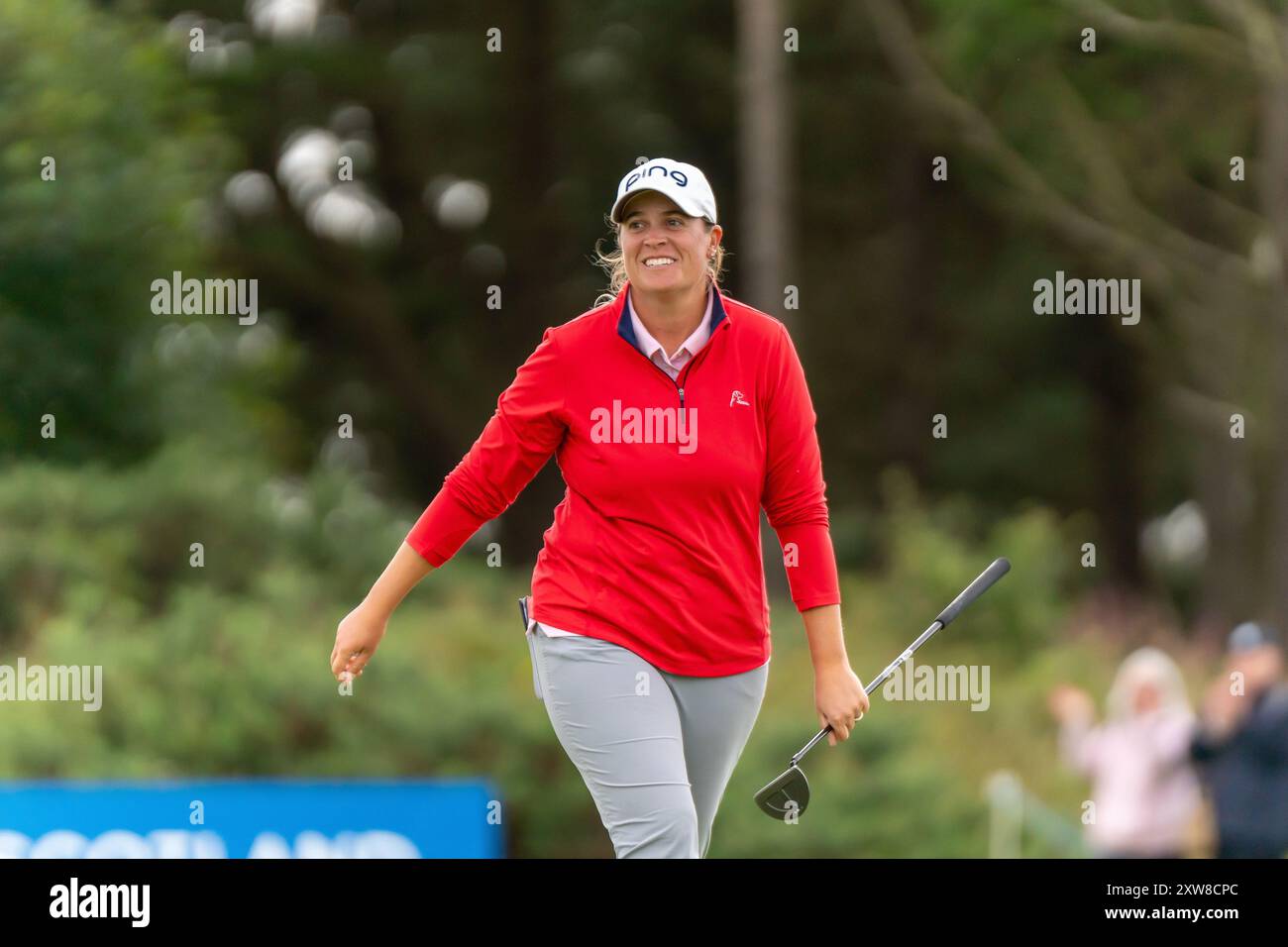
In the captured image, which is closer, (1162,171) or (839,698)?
(839,698)

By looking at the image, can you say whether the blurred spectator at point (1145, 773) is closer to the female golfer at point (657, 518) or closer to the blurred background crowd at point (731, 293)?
the blurred background crowd at point (731, 293)

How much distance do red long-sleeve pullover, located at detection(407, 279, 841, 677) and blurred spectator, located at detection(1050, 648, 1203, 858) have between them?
4.62 meters

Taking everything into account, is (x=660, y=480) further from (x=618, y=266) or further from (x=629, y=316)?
(x=618, y=266)

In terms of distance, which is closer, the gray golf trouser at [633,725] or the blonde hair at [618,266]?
the gray golf trouser at [633,725]

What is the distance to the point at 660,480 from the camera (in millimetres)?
4629

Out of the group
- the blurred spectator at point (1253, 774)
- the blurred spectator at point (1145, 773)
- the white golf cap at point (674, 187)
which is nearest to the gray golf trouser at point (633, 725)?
the white golf cap at point (674, 187)

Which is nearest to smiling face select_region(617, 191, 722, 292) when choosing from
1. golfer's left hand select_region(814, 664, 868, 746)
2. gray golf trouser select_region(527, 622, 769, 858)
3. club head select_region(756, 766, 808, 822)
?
gray golf trouser select_region(527, 622, 769, 858)

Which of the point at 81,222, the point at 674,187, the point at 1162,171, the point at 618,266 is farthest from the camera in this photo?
the point at 1162,171

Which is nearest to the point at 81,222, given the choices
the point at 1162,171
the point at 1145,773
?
the point at 1145,773

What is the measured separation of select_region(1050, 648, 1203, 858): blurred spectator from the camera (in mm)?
8883

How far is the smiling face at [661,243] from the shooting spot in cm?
464

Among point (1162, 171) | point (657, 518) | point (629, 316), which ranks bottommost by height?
point (657, 518)

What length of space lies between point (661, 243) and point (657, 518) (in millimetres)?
655

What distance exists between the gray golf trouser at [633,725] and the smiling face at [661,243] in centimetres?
88
